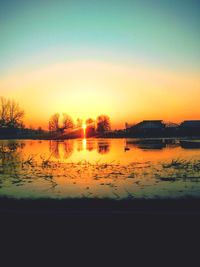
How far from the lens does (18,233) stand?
6770 mm

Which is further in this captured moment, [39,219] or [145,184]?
[145,184]

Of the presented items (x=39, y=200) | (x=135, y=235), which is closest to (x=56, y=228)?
(x=135, y=235)

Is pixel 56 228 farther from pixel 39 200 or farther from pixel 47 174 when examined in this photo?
pixel 47 174

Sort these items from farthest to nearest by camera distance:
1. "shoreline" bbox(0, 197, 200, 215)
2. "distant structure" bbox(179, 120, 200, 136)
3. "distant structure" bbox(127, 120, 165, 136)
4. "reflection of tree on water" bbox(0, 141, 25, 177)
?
"distant structure" bbox(127, 120, 165, 136) < "distant structure" bbox(179, 120, 200, 136) < "reflection of tree on water" bbox(0, 141, 25, 177) < "shoreline" bbox(0, 197, 200, 215)

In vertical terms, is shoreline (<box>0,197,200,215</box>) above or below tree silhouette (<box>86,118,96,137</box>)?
below

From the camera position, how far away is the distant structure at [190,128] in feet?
295

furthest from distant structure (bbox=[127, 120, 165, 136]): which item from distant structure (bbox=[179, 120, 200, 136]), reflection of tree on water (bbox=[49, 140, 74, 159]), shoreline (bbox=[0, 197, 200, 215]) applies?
shoreline (bbox=[0, 197, 200, 215])

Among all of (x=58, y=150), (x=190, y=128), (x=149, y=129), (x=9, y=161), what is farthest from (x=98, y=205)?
(x=190, y=128)

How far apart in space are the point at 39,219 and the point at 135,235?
2754 millimetres

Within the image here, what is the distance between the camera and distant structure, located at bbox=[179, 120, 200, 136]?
90.0 m

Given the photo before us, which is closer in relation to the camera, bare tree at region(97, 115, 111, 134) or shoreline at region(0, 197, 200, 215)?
shoreline at region(0, 197, 200, 215)

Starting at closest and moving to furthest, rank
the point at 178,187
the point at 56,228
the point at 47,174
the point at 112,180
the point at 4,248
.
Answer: the point at 4,248 → the point at 56,228 → the point at 178,187 → the point at 112,180 → the point at 47,174

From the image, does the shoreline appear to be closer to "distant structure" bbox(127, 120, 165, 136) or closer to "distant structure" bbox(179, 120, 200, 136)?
"distant structure" bbox(127, 120, 165, 136)

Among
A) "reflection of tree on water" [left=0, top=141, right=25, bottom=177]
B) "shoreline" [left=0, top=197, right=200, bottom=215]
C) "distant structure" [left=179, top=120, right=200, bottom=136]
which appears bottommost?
"shoreline" [left=0, top=197, right=200, bottom=215]
